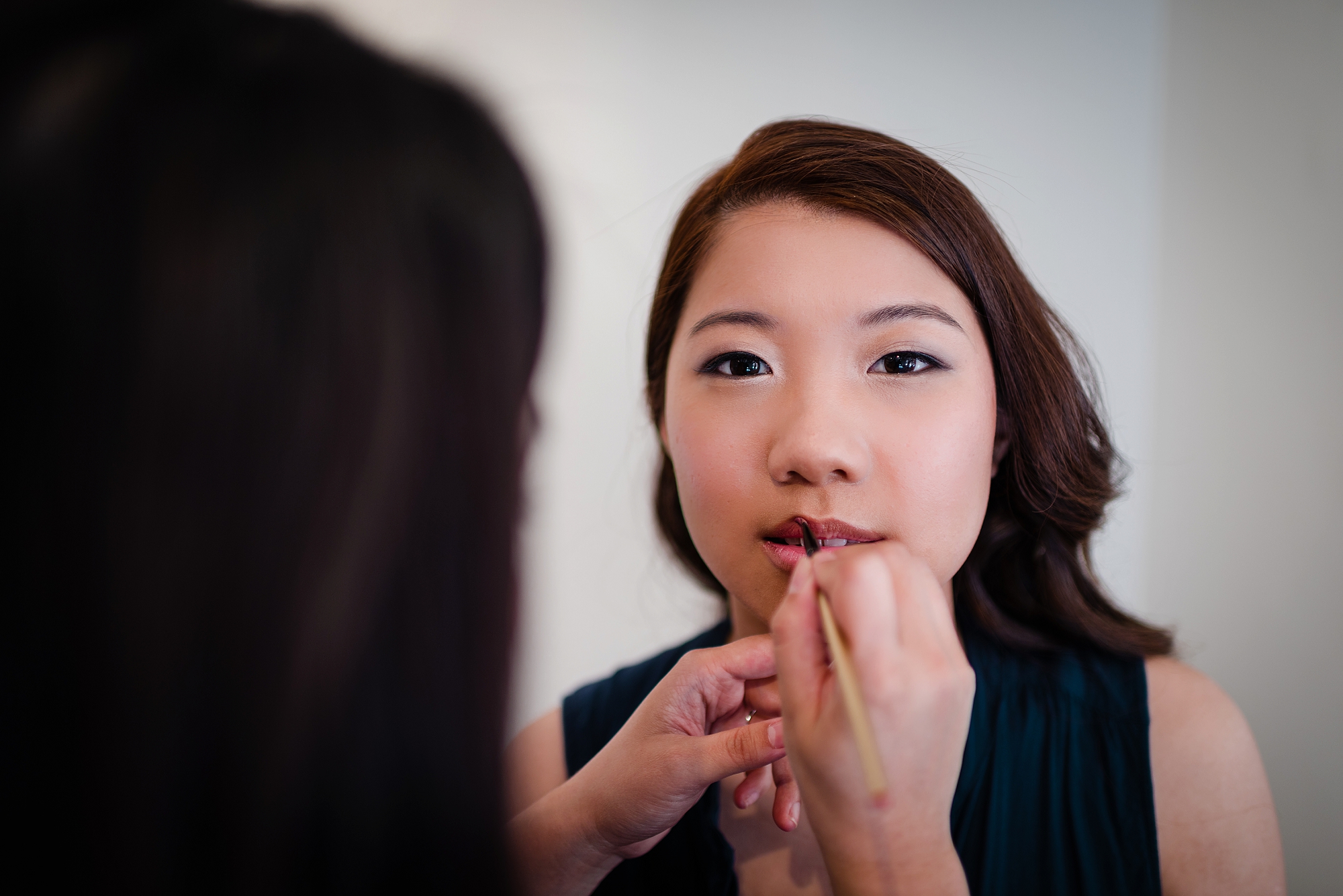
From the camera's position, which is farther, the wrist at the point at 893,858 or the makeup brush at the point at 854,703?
the wrist at the point at 893,858

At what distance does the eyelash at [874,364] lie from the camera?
2.97 ft

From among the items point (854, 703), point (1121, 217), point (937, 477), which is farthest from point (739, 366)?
point (1121, 217)

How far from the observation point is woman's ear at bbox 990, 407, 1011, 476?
1.06m

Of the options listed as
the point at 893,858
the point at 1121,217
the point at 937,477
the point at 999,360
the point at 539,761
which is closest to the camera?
the point at 893,858

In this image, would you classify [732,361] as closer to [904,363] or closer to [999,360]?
[904,363]

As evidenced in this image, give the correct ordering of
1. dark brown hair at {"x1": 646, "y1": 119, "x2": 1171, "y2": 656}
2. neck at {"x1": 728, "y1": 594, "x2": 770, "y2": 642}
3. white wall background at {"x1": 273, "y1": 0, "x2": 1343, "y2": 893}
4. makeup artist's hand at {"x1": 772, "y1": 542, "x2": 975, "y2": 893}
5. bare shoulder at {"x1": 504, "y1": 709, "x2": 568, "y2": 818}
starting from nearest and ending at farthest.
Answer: makeup artist's hand at {"x1": 772, "y1": 542, "x2": 975, "y2": 893} → dark brown hair at {"x1": 646, "y1": 119, "x2": 1171, "y2": 656} → neck at {"x1": 728, "y1": 594, "x2": 770, "y2": 642} → bare shoulder at {"x1": 504, "y1": 709, "x2": 568, "y2": 818} → white wall background at {"x1": 273, "y1": 0, "x2": 1343, "y2": 893}

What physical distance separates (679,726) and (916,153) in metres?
0.78

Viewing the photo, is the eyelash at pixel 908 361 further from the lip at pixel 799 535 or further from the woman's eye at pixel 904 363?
the lip at pixel 799 535

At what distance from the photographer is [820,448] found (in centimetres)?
83

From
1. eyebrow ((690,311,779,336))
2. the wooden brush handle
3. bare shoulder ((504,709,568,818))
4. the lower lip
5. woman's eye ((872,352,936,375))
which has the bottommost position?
bare shoulder ((504,709,568,818))

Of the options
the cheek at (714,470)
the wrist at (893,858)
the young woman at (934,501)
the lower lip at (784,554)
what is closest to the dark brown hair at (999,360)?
the young woman at (934,501)

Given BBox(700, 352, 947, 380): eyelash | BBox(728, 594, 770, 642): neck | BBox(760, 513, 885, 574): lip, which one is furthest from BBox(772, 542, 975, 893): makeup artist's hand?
BBox(728, 594, 770, 642): neck

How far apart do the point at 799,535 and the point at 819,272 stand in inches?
12.1

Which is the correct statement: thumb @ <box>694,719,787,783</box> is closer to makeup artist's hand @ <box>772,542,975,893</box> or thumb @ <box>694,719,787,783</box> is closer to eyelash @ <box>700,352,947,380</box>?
makeup artist's hand @ <box>772,542,975,893</box>
